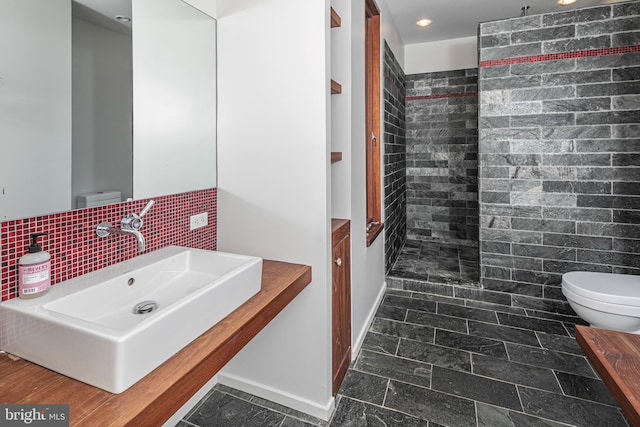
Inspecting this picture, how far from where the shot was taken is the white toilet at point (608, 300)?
79.0 inches

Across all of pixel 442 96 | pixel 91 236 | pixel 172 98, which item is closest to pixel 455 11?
pixel 442 96

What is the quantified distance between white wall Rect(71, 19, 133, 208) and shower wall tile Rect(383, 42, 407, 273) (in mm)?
2123

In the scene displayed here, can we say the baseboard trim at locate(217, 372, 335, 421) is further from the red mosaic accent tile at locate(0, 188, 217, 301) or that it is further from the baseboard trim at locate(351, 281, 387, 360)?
the red mosaic accent tile at locate(0, 188, 217, 301)

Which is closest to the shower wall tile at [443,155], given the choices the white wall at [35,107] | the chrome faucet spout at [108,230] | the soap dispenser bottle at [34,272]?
the chrome faucet spout at [108,230]

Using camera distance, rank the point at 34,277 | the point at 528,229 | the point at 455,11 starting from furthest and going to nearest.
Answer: the point at 455,11, the point at 528,229, the point at 34,277

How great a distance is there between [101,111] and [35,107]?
9.0 inches

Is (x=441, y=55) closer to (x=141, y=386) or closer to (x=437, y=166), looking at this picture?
(x=437, y=166)

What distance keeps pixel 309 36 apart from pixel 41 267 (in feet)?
4.40

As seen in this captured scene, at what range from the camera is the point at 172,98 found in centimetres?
157

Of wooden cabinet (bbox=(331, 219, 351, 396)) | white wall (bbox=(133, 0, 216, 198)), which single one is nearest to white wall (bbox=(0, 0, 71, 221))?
white wall (bbox=(133, 0, 216, 198))

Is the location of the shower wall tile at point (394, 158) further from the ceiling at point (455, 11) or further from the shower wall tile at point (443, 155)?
the ceiling at point (455, 11)

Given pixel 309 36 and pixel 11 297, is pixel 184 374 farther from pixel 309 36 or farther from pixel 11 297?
pixel 309 36

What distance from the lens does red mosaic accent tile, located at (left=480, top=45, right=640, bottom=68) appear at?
98.8 inches

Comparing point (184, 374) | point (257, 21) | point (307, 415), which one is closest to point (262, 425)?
point (307, 415)
